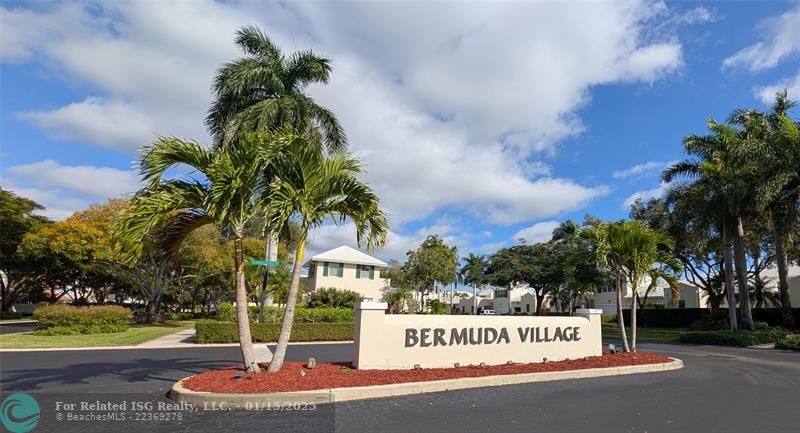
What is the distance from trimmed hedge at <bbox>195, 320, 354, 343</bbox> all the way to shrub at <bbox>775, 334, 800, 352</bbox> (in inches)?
735

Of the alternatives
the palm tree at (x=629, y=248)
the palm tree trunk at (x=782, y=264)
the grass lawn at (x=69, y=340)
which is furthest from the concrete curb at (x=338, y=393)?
the palm tree trunk at (x=782, y=264)

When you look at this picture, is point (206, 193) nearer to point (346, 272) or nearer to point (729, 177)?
point (729, 177)

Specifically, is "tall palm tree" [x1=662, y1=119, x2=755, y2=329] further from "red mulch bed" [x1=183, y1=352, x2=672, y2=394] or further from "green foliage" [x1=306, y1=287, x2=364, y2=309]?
"green foliage" [x1=306, y1=287, x2=364, y2=309]

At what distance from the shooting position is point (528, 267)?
48094 mm

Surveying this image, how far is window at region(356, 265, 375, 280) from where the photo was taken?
41.8 meters

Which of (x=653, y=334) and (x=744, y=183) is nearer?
(x=744, y=183)

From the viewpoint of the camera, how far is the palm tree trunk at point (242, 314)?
8914 millimetres

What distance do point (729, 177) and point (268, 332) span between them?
23552mm

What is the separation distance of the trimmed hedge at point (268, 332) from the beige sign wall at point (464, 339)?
10810 mm

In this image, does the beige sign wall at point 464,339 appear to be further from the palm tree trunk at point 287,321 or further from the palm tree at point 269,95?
the palm tree at point 269,95

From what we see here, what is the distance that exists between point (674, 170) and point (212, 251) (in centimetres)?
2847

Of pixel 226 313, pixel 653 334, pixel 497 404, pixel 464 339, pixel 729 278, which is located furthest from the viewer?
pixel 653 334

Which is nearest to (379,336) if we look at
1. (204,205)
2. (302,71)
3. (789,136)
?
(204,205)

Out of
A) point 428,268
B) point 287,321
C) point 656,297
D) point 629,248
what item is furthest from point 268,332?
point 656,297
